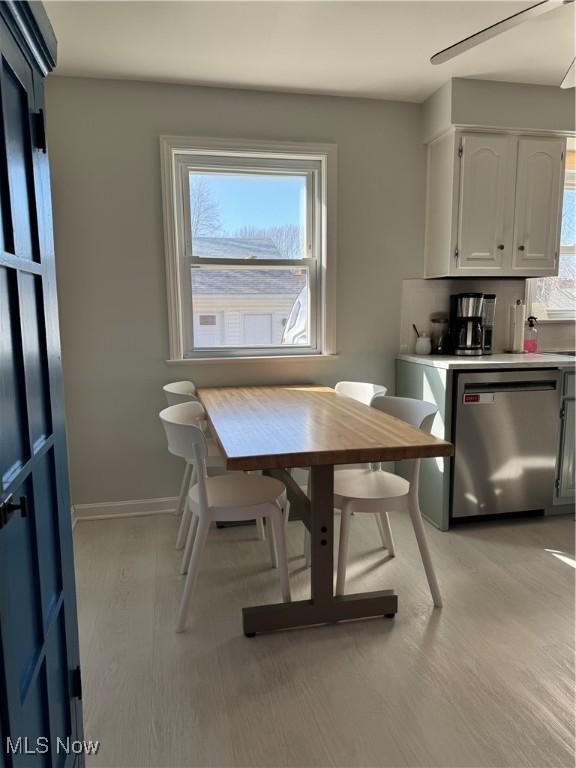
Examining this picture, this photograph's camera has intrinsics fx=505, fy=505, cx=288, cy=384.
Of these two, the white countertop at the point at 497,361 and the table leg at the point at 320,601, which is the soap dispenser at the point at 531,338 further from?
the table leg at the point at 320,601

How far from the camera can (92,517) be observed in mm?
3195

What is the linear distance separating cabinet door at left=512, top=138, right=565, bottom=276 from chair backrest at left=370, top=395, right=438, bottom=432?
1.54 meters

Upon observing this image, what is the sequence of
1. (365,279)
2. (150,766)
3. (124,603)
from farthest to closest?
(365,279) < (124,603) < (150,766)

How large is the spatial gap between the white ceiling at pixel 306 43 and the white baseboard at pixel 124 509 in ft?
8.37

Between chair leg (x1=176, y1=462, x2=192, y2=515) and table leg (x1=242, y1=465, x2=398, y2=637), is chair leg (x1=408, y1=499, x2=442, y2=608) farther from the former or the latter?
chair leg (x1=176, y1=462, x2=192, y2=515)

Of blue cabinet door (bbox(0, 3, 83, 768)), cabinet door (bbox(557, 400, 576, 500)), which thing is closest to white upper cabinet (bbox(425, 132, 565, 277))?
cabinet door (bbox(557, 400, 576, 500))

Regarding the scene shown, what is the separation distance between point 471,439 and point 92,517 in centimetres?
239

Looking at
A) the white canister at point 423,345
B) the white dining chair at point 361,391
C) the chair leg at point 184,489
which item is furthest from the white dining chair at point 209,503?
the white canister at point 423,345

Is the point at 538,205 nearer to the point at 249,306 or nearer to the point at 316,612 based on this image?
the point at 249,306

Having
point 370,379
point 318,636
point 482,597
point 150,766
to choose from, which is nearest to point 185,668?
point 150,766

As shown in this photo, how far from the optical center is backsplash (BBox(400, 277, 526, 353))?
356 centimetres

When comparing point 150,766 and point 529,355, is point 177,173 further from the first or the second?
point 150,766

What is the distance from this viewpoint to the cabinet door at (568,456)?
3.13 metres

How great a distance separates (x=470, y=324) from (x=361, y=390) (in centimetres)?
95
